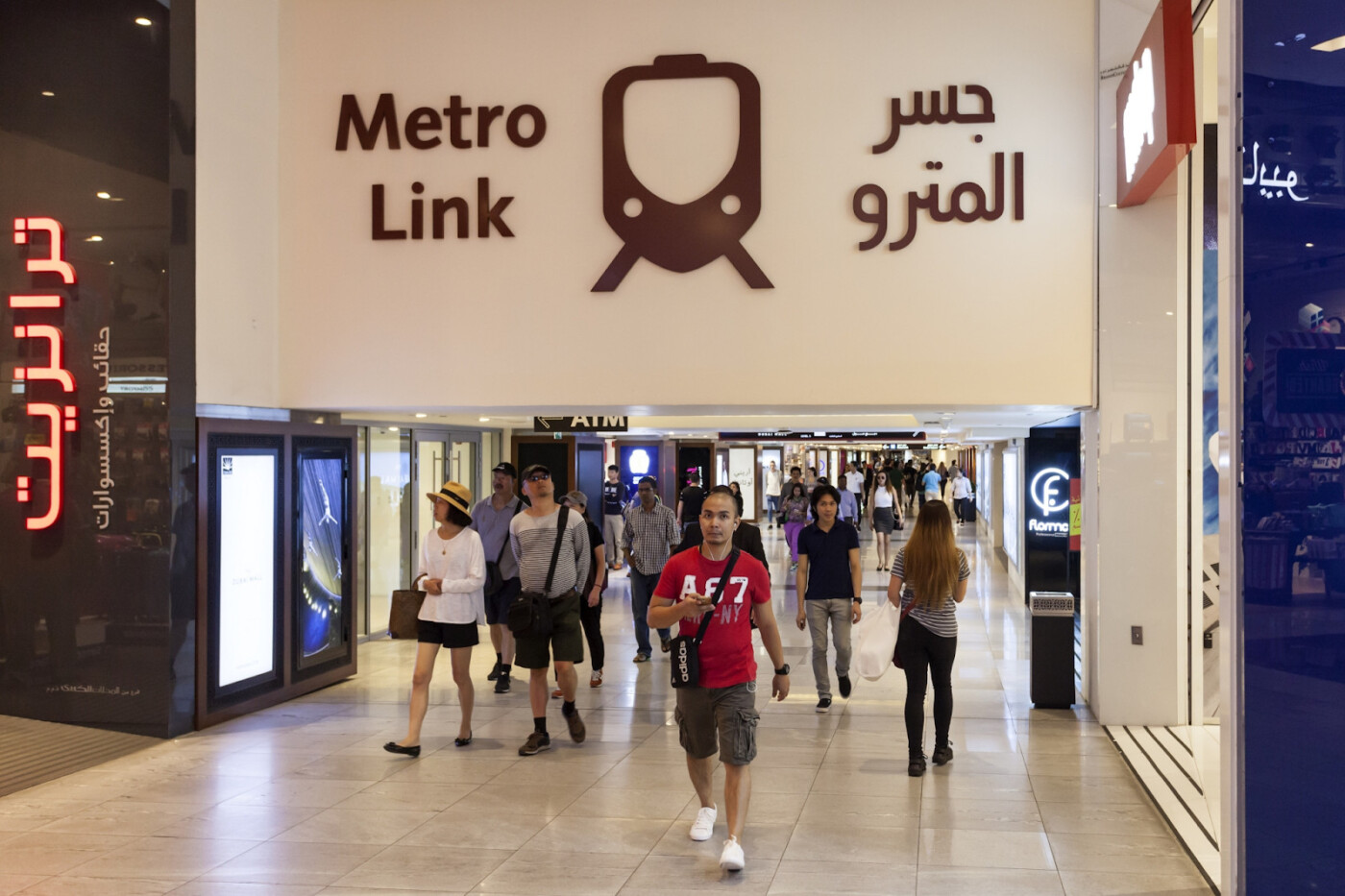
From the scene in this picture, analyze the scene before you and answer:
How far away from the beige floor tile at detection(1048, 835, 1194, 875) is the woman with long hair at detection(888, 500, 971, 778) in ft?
4.47

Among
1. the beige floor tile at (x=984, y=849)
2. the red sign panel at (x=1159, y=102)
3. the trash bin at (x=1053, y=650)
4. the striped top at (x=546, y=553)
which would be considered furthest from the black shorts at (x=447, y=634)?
the red sign panel at (x=1159, y=102)

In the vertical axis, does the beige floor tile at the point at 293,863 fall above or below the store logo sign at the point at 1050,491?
below

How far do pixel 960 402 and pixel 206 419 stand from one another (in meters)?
5.33

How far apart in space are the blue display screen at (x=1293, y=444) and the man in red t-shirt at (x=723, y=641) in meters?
1.99

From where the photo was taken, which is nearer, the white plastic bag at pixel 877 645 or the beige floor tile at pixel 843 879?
the beige floor tile at pixel 843 879

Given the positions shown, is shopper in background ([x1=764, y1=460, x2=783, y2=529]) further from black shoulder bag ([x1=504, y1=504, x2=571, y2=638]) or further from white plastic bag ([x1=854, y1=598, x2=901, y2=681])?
black shoulder bag ([x1=504, y1=504, x2=571, y2=638])

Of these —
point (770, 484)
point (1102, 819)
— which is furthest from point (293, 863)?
point (770, 484)

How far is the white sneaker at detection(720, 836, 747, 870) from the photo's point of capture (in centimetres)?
527

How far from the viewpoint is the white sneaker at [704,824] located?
18.9 feet

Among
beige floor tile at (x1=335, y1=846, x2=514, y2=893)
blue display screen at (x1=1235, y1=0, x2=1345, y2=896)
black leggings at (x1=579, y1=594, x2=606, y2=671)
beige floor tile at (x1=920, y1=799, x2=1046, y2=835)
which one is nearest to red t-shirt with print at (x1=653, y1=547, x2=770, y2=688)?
beige floor tile at (x1=335, y1=846, x2=514, y2=893)

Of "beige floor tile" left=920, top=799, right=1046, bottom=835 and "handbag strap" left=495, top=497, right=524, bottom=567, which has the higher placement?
"handbag strap" left=495, top=497, right=524, bottom=567

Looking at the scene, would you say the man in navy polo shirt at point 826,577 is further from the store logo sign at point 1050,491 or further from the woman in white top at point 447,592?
the store logo sign at point 1050,491

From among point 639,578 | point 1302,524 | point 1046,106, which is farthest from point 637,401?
point 1302,524

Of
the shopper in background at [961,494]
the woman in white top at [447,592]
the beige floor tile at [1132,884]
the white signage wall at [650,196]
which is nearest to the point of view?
the beige floor tile at [1132,884]
